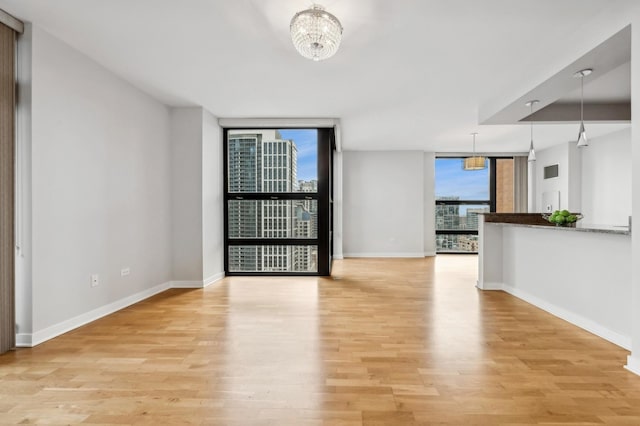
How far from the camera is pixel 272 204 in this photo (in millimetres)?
5793

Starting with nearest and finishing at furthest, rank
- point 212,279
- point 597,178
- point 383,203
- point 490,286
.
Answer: point 490,286 < point 212,279 < point 597,178 < point 383,203

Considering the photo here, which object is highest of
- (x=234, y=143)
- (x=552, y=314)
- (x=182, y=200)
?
(x=234, y=143)

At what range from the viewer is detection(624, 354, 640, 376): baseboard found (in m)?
2.28

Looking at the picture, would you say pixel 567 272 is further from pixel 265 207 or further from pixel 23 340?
pixel 23 340

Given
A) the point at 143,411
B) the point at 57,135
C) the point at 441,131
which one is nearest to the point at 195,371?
the point at 143,411

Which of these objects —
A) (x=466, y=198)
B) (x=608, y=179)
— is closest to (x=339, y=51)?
(x=608, y=179)

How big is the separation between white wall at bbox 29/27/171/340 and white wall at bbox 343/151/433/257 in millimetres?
4829

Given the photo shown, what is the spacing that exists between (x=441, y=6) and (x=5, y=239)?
3.74m

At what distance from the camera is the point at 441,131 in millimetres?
6500

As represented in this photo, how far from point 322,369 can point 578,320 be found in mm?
2675

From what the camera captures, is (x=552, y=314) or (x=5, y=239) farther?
(x=552, y=314)

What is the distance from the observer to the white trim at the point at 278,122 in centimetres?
544

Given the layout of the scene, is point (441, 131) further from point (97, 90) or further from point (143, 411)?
point (143, 411)

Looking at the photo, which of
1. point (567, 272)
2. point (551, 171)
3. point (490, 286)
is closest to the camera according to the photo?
point (567, 272)
